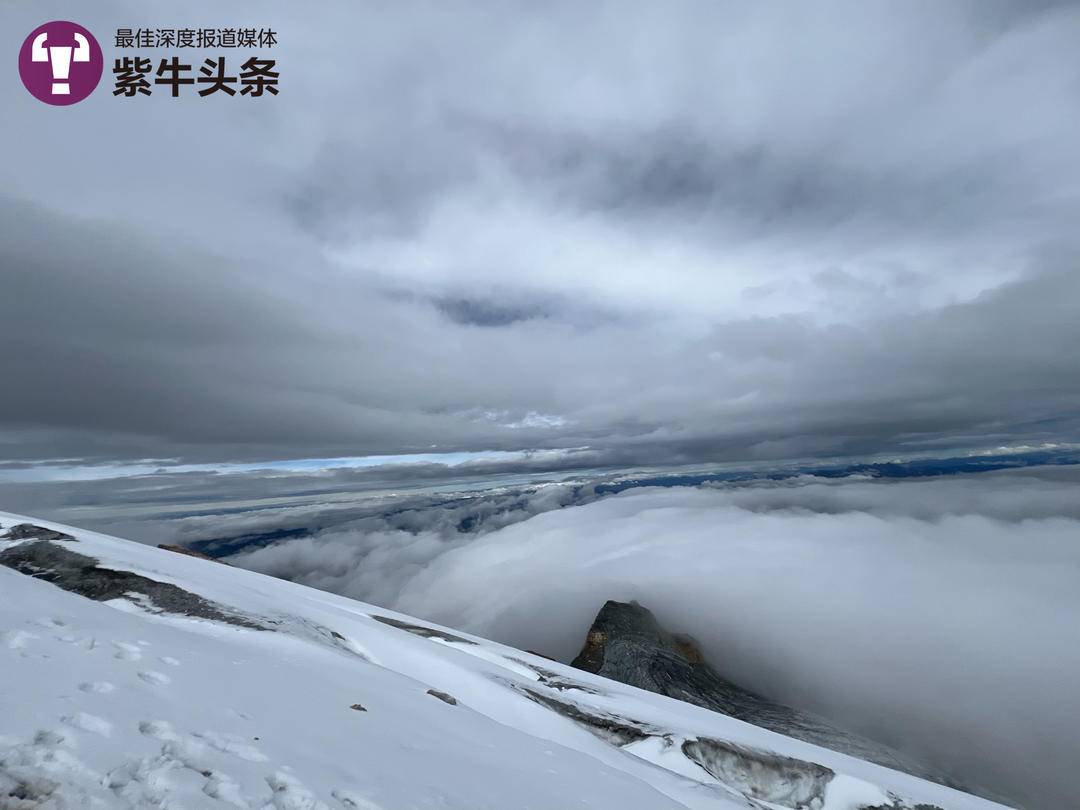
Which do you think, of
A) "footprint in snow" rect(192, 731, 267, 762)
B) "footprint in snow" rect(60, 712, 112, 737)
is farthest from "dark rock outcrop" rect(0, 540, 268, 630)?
"footprint in snow" rect(60, 712, 112, 737)

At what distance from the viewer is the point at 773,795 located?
65.2ft

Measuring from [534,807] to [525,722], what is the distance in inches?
361

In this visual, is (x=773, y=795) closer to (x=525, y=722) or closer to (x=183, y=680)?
(x=525, y=722)

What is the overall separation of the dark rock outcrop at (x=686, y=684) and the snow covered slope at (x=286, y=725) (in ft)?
187

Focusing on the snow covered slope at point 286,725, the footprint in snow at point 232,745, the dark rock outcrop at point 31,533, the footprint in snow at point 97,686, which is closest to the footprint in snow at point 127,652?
the snow covered slope at point 286,725

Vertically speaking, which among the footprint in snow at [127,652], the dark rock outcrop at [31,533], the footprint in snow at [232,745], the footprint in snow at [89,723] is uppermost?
the footprint in snow at [89,723]

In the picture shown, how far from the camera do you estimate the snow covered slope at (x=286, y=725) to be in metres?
5.80

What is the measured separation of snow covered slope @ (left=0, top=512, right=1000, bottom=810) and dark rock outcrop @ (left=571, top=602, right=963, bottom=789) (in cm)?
5688

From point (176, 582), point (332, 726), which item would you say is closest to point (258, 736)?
point (332, 726)

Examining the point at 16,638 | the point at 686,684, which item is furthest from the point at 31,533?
the point at 686,684

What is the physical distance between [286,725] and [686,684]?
8526cm

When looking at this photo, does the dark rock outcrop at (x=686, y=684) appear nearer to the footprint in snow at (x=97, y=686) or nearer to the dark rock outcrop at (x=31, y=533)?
the dark rock outcrop at (x=31, y=533)

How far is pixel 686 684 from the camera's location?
76.1 m

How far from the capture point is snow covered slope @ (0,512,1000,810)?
5.80m
